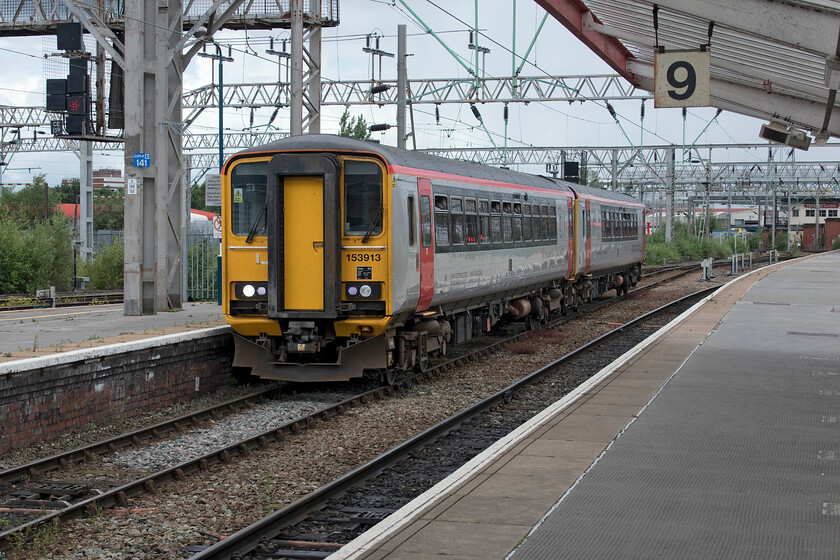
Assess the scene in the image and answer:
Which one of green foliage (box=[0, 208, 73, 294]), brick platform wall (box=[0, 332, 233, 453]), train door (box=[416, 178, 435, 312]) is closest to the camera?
brick platform wall (box=[0, 332, 233, 453])

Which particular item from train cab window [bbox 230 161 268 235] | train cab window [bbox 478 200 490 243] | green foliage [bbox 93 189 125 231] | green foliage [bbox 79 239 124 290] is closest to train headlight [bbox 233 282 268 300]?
train cab window [bbox 230 161 268 235]

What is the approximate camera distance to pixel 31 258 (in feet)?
96.9

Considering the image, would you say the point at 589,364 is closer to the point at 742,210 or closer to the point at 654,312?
the point at 654,312

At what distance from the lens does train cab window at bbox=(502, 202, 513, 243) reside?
18.9m

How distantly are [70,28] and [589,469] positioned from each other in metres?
26.5

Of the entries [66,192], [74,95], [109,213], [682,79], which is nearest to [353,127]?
[74,95]

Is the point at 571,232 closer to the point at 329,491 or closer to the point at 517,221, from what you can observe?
the point at 517,221

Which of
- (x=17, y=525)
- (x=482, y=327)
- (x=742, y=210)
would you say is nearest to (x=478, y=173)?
(x=482, y=327)

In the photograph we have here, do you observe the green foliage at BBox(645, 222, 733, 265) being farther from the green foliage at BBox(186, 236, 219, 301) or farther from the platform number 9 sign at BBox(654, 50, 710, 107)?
the platform number 9 sign at BBox(654, 50, 710, 107)

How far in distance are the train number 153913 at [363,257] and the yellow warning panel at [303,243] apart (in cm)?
39

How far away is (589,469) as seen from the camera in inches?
321

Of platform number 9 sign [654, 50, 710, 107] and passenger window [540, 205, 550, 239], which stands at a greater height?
platform number 9 sign [654, 50, 710, 107]

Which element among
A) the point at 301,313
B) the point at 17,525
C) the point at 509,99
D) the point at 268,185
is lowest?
the point at 17,525

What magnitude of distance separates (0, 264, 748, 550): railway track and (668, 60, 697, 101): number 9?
6.00 m
